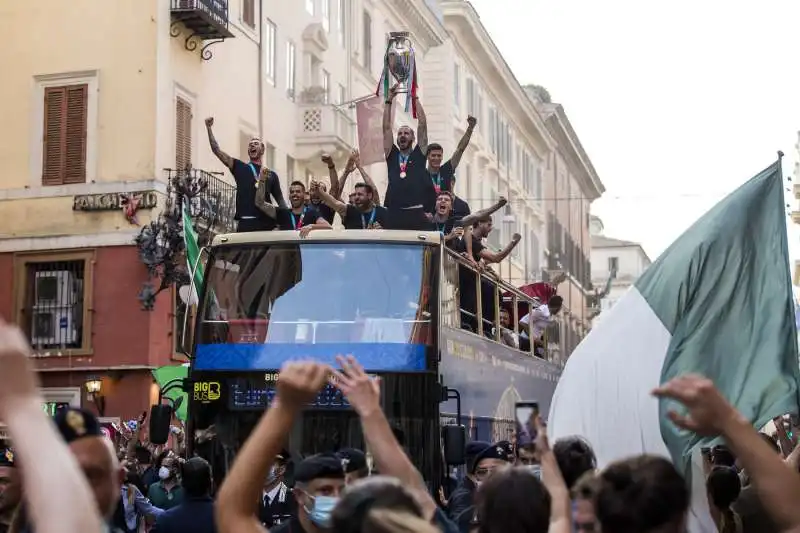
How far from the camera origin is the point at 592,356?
864 centimetres

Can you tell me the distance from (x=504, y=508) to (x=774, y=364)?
4.54 meters

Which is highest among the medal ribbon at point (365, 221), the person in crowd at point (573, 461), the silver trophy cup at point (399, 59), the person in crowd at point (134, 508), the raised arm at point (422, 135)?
the silver trophy cup at point (399, 59)

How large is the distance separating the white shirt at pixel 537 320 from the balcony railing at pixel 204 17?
430 inches

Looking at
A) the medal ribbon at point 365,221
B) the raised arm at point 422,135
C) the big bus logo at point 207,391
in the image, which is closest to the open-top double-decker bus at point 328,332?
the big bus logo at point 207,391

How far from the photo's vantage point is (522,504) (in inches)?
173

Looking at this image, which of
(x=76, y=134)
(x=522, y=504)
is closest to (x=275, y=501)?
(x=522, y=504)

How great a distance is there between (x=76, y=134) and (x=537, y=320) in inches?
459

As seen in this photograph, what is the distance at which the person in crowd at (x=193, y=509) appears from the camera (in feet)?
24.6

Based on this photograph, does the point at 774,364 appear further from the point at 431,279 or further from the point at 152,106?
the point at 152,106

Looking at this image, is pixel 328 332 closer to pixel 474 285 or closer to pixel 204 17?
pixel 474 285

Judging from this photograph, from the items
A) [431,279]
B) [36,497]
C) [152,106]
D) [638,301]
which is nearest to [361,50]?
[152,106]

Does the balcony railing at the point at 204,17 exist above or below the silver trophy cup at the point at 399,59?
above

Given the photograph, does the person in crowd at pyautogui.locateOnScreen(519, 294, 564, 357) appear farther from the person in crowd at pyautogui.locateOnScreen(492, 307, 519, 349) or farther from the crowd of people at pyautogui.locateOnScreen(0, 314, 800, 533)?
the crowd of people at pyautogui.locateOnScreen(0, 314, 800, 533)

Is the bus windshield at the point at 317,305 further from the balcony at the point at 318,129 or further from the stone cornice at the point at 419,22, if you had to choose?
the stone cornice at the point at 419,22
